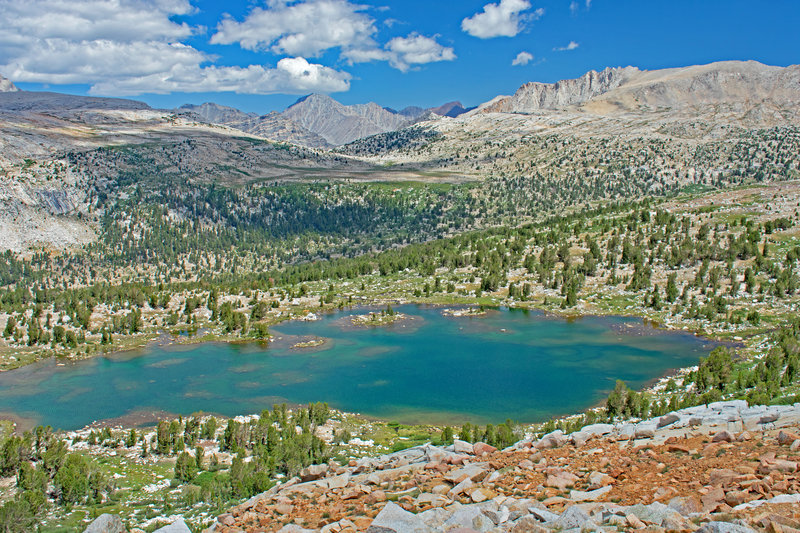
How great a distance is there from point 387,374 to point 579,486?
41750 mm

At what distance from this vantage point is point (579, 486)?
17219mm

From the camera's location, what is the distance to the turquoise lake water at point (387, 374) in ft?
162

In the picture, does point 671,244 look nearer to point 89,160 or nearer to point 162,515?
point 162,515

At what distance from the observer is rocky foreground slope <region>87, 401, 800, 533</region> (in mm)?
13523

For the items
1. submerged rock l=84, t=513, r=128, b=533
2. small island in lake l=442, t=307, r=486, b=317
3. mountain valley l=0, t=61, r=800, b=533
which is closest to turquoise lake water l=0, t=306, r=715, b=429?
mountain valley l=0, t=61, r=800, b=533

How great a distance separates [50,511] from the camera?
95.1 feet

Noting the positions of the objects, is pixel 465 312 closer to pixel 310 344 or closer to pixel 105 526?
pixel 310 344

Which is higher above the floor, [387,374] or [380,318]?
[380,318]

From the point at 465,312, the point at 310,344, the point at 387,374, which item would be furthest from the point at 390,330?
the point at 387,374

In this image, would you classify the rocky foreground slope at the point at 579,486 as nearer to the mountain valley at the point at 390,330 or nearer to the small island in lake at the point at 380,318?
the mountain valley at the point at 390,330

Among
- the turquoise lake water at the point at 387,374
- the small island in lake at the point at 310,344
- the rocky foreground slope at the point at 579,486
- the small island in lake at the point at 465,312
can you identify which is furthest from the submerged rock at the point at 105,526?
the small island in lake at the point at 465,312

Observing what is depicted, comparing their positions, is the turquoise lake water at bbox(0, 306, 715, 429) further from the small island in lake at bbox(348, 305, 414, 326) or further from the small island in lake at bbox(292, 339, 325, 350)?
the small island in lake at bbox(348, 305, 414, 326)

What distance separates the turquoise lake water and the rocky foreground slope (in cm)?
2354

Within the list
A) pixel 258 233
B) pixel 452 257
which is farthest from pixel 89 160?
pixel 452 257
